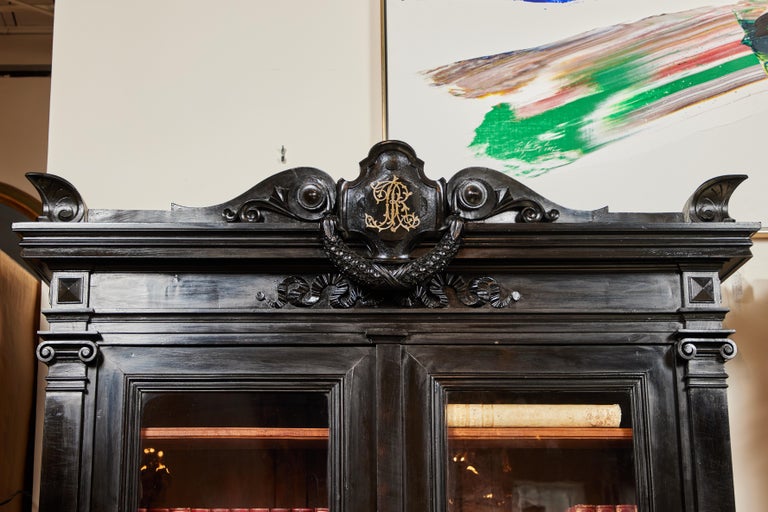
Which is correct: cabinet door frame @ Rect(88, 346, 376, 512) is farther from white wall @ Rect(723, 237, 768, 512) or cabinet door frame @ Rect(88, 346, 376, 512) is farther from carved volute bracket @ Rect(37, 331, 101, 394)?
white wall @ Rect(723, 237, 768, 512)

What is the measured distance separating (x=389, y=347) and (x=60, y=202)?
78cm

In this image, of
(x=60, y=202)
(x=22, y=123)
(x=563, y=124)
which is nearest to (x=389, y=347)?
(x=60, y=202)

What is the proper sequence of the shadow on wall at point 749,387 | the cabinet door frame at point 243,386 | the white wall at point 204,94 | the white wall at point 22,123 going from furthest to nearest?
the white wall at point 22,123
the white wall at point 204,94
the shadow on wall at point 749,387
the cabinet door frame at point 243,386

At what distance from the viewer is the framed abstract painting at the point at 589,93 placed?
276cm

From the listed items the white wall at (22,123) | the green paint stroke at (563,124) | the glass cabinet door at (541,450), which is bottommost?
the glass cabinet door at (541,450)

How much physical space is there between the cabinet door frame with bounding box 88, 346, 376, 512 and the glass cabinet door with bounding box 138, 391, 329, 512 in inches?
0.9

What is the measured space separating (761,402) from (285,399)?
1345 mm

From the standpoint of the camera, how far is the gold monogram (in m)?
2.12

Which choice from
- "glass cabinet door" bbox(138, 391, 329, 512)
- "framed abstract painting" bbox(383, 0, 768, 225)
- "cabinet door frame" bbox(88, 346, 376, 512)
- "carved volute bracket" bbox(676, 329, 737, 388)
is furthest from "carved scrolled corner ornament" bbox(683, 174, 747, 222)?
"glass cabinet door" bbox(138, 391, 329, 512)

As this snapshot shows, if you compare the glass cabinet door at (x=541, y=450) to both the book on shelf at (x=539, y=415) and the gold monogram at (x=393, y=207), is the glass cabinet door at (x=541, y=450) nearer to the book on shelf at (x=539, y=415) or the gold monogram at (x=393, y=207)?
the book on shelf at (x=539, y=415)

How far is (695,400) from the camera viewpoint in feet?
6.75

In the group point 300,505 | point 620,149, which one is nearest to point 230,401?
point 300,505

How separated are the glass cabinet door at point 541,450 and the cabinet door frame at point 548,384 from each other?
0.02 metres

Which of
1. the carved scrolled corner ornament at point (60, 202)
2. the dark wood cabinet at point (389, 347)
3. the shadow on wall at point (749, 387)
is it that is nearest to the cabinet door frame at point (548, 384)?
the dark wood cabinet at point (389, 347)
